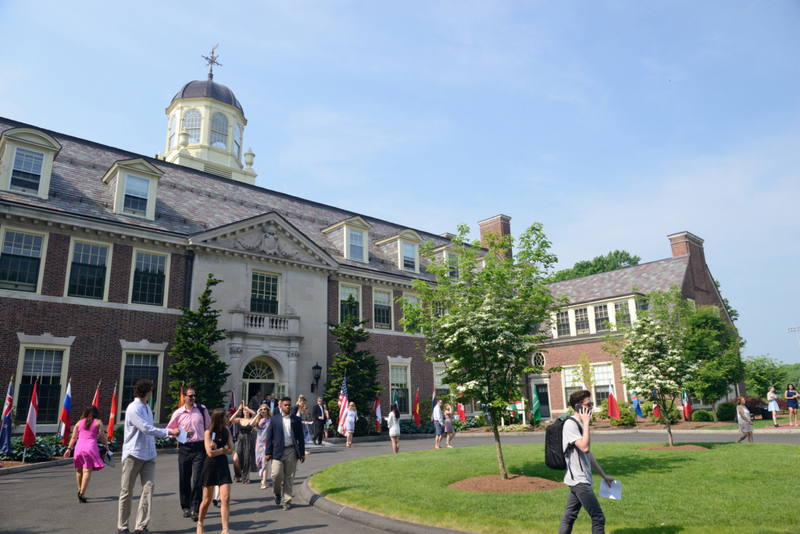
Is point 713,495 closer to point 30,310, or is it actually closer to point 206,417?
point 206,417

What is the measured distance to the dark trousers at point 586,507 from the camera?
6016mm

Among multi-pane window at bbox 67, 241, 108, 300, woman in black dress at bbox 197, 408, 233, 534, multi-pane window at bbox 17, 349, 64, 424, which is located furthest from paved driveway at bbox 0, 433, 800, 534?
multi-pane window at bbox 67, 241, 108, 300

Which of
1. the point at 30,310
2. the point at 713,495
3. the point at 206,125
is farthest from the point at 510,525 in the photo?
the point at 206,125

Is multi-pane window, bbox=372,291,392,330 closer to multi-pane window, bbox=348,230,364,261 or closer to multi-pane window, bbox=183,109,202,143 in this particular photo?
multi-pane window, bbox=348,230,364,261

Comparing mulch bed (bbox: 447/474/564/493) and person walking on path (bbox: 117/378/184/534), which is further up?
person walking on path (bbox: 117/378/184/534)

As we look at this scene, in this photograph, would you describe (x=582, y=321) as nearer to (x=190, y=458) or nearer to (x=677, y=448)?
(x=677, y=448)

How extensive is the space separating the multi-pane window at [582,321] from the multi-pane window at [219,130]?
2930 centimetres

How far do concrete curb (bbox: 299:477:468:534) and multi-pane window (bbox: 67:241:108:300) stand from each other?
47.6ft

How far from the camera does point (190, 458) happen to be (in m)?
8.55

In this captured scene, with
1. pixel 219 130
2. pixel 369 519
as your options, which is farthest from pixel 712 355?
pixel 219 130

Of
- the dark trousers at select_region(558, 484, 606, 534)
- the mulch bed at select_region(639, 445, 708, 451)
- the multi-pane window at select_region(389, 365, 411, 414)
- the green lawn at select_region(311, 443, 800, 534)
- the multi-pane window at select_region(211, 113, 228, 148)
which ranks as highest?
the multi-pane window at select_region(211, 113, 228, 148)

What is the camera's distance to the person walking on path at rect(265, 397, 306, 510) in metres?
9.58

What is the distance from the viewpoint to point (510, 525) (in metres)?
7.38

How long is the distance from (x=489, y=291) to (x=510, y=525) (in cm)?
524
